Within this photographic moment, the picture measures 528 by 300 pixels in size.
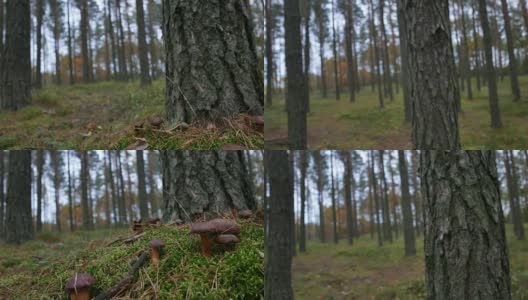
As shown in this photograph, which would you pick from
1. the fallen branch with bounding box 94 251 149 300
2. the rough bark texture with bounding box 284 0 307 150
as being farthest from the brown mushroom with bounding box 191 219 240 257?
the rough bark texture with bounding box 284 0 307 150

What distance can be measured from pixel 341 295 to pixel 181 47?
3.00 m

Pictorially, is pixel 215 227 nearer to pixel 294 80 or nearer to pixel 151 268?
pixel 151 268

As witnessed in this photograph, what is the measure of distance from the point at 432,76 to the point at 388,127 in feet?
3.75

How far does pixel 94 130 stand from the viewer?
1.99m

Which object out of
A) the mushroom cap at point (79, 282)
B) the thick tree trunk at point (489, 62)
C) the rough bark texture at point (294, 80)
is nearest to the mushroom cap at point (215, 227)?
the mushroom cap at point (79, 282)

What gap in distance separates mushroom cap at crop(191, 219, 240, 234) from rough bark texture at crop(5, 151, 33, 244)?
101cm

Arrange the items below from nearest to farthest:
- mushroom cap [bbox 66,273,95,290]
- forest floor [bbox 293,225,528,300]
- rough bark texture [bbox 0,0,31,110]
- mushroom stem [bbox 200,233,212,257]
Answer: mushroom cap [bbox 66,273,95,290] < mushroom stem [bbox 200,233,212,257] < forest floor [bbox 293,225,528,300] < rough bark texture [bbox 0,0,31,110]

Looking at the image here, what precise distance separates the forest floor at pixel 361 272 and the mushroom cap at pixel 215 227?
2.87 feet

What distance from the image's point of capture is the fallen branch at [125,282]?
122 centimetres

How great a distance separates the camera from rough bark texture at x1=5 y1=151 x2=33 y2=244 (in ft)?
5.22

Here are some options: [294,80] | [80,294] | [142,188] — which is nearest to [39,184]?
[142,188]

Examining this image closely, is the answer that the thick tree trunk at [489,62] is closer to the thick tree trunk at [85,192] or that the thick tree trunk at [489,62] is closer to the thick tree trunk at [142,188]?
the thick tree trunk at [142,188]

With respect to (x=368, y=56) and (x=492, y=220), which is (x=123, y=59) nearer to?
(x=368, y=56)

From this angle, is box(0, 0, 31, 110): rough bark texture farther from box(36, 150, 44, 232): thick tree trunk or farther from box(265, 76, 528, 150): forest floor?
box(265, 76, 528, 150): forest floor
